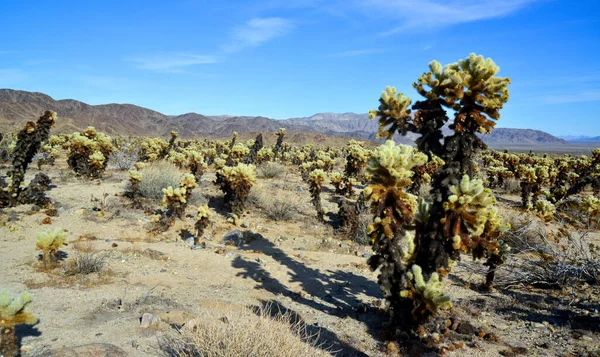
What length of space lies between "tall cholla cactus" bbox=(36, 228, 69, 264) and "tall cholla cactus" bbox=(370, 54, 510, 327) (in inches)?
223

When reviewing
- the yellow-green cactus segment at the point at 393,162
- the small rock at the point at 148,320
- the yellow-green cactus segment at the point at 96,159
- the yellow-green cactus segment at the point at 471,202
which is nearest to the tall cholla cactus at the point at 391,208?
the yellow-green cactus segment at the point at 393,162

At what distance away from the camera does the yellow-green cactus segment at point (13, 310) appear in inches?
127

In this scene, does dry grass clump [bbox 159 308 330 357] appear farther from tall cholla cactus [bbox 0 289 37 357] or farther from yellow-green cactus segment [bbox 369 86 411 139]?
yellow-green cactus segment [bbox 369 86 411 139]

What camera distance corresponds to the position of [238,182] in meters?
10.4

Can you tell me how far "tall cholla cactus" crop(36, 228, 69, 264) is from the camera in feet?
19.8

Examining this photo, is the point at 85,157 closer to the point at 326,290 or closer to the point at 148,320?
the point at 148,320

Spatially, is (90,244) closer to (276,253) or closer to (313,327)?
(276,253)

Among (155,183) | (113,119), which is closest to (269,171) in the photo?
(155,183)

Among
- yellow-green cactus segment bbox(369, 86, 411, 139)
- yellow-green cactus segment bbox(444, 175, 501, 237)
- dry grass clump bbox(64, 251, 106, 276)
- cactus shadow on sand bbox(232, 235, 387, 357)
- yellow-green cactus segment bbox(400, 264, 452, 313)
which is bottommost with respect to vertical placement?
cactus shadow on sand bbox(232, 235, 387, 357)

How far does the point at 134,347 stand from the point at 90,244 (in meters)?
4.42

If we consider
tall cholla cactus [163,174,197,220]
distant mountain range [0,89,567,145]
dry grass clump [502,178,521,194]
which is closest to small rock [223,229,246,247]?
tall cholla cactus [163,174,197,220]

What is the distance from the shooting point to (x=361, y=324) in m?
5.12

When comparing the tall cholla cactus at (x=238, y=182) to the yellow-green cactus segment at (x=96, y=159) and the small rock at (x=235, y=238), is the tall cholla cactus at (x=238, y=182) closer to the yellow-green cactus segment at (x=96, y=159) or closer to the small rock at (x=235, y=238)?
the small rock at (x=235, y=238)

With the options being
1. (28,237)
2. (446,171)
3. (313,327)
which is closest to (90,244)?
(28,237)
